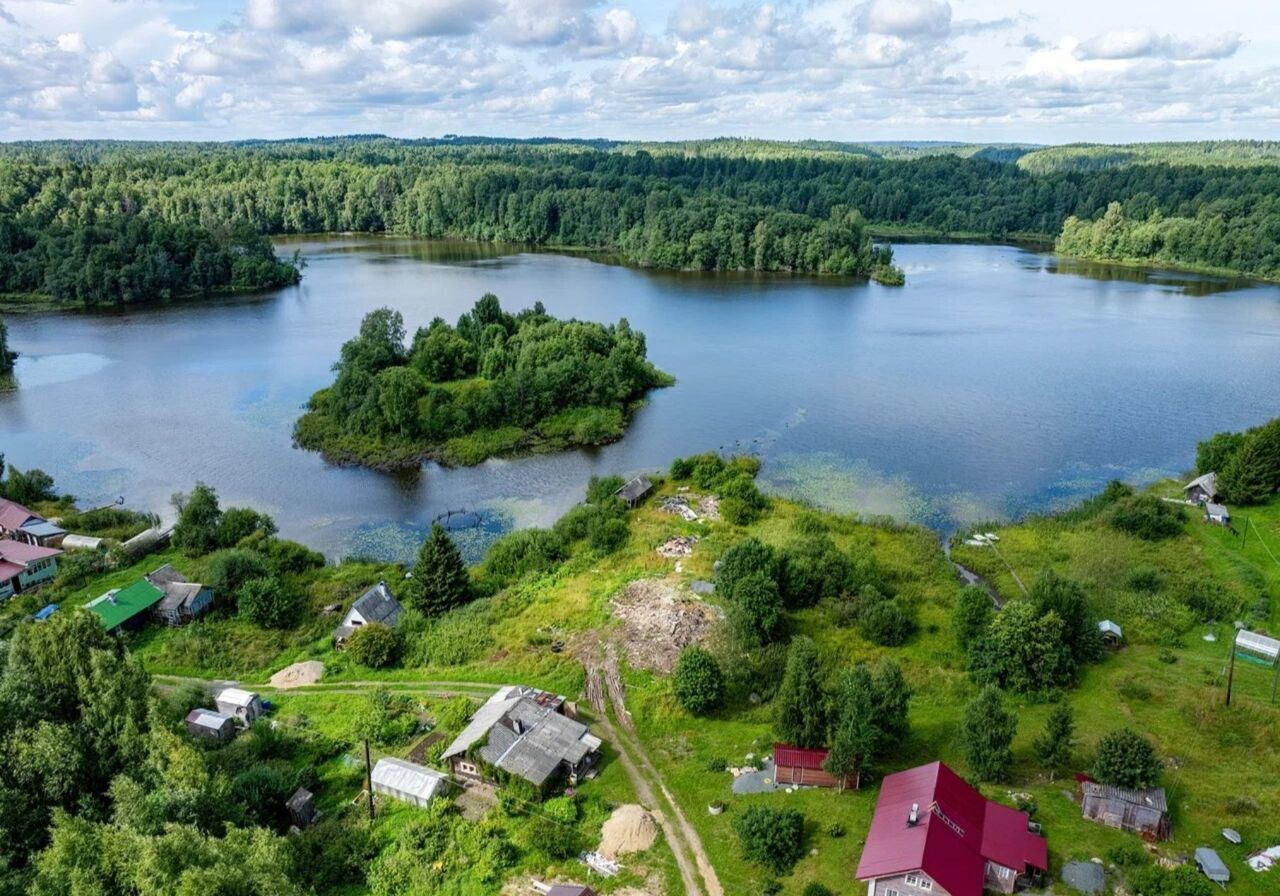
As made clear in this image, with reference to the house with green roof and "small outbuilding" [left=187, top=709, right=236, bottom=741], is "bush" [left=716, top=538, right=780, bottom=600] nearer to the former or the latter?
"small outbuilding" [left=187, top=709, right=236, bottom=741]

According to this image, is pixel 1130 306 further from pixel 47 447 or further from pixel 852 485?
pixel 47 447

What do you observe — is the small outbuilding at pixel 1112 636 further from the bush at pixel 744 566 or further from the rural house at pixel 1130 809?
the bush at pixel 744 566

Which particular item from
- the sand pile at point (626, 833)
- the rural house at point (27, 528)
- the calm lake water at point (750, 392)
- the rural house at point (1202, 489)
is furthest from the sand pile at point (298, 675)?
the rural house at point (1202, 489)

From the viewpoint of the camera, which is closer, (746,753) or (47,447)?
(746,753)

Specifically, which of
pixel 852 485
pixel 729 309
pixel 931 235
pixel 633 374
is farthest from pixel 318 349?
pixel 931 235

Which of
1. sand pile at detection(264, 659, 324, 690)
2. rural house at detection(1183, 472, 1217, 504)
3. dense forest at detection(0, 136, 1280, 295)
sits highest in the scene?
dense forest at detection(0, 136, 1280, 295)

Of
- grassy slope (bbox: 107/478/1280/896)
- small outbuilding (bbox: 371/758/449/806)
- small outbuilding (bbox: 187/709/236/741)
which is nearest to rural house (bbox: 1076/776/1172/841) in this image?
grassy slope (bbox: 107/478/1280/896)

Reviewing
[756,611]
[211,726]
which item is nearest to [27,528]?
[211,726]
